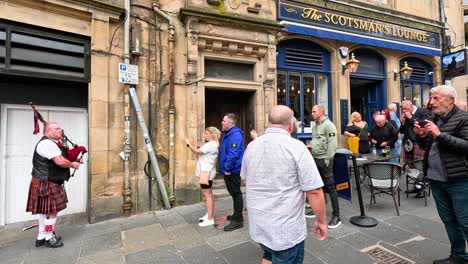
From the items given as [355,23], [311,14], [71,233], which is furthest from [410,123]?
[71,233]

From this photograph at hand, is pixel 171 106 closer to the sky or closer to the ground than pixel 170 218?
closer to the sky

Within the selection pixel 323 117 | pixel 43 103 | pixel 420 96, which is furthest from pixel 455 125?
pixel 420 96

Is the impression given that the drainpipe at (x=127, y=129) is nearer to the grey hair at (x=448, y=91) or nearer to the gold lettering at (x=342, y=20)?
the grey hair at (x=448, y=91)

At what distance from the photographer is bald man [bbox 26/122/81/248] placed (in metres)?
3.53

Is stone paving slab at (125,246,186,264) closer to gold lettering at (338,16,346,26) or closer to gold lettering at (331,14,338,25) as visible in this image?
gold lettering at (331,14,338,25)

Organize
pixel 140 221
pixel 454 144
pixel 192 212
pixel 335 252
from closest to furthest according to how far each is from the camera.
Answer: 1. pixel 454 144
2. pixel 335 252
3. pixel 140 221
4. pixel 192 212

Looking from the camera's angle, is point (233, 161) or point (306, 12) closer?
point (233, 161)

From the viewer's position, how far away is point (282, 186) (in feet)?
6.02

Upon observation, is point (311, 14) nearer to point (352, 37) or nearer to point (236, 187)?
point (352, 37)

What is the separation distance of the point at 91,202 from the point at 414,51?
1035cm

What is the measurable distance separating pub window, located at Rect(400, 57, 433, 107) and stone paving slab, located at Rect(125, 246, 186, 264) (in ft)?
30.6

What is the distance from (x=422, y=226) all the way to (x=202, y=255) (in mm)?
3302

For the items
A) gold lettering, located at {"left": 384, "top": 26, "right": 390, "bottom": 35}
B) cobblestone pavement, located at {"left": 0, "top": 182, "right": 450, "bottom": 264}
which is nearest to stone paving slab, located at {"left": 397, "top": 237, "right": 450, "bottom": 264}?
cobblestone pavement, located at {"left": 0, "top": 182, "right": 450, "bottom": 264}

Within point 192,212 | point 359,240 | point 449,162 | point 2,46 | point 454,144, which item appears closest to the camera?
point 454,144
